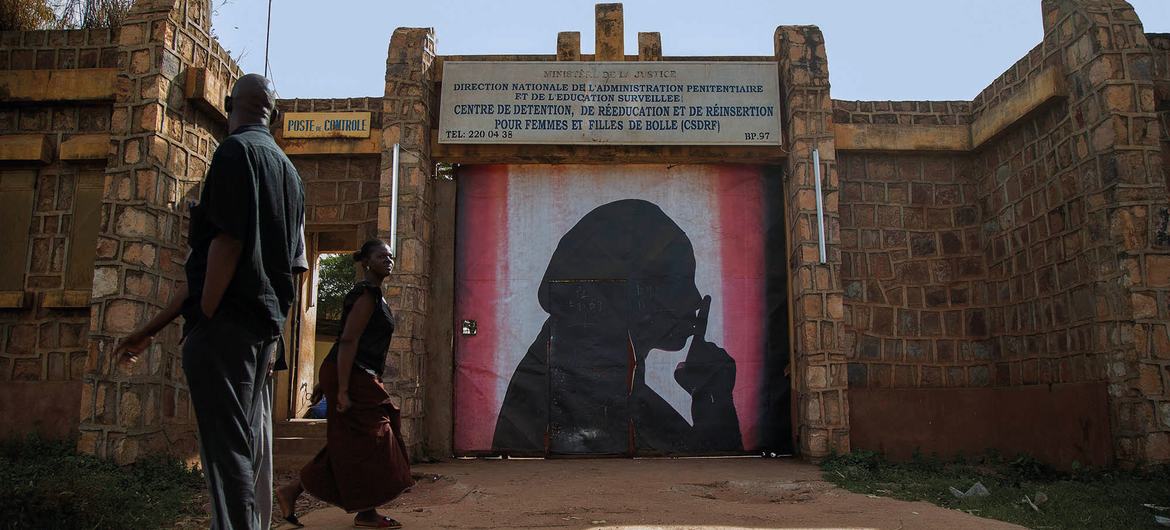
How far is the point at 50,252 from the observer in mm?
7613

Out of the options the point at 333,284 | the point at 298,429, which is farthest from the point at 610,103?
the point at 333,284

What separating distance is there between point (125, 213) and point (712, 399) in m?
5.75

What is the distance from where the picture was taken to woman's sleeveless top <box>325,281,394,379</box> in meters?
4.86

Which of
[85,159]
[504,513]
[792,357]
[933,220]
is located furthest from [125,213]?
[933,220]

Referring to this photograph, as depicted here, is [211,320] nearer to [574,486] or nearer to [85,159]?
[574,486]

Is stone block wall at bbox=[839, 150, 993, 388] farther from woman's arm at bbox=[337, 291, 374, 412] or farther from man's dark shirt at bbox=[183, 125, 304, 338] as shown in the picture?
man's dark shirt at bbox=[183, 125, 304, 338]

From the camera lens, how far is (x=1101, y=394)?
22.4ft

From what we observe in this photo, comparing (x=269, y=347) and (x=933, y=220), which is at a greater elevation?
(x=933, y=220)

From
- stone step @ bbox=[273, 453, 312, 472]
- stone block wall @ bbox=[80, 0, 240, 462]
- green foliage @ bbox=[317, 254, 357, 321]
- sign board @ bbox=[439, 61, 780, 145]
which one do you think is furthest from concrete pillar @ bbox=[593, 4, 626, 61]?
green foliage @ bbox=[317, 254, 357, 321]

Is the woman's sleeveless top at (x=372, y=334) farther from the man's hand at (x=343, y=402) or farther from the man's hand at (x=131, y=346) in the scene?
the man's hand at (x=131, y=346)

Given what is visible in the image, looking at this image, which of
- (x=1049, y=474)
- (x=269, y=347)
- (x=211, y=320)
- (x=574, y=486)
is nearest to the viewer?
(x=211, y=320)

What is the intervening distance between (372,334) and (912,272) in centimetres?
611

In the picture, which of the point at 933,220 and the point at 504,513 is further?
the point at 933,220

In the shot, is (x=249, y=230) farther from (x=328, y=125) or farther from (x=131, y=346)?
(x=328, y=125)
